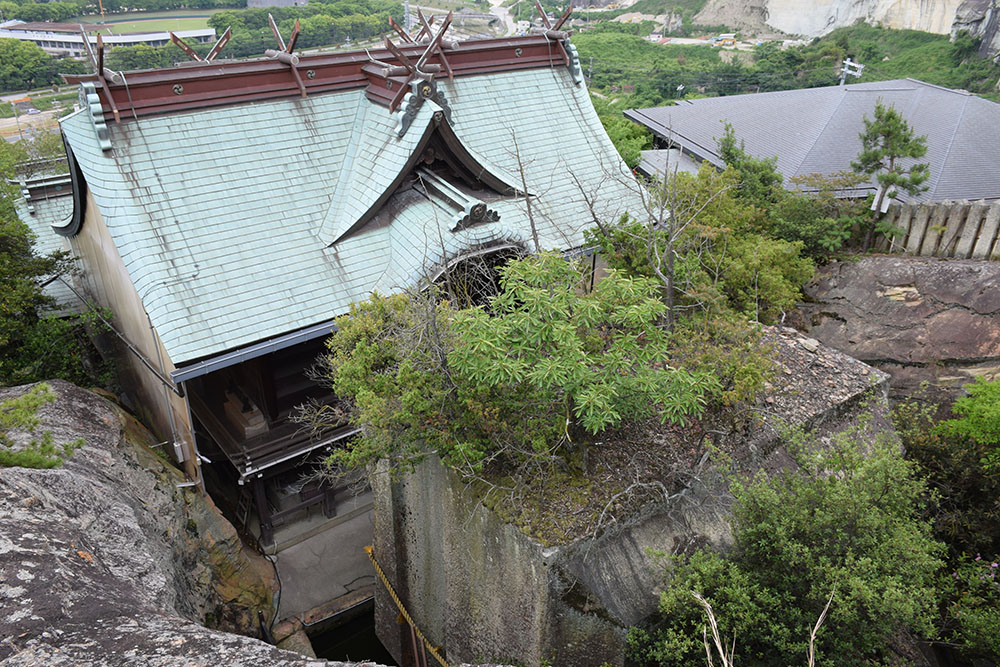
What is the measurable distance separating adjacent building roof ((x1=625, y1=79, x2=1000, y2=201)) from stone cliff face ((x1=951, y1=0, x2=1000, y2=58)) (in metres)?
36.9

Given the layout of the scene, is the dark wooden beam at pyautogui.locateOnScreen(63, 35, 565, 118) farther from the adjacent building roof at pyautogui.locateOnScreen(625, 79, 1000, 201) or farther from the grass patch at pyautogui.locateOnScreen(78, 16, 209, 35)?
the grass patch at pyautogui.locateOnScreen(78, 16, 209, 35)

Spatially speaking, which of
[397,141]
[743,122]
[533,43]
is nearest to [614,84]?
[743,122]

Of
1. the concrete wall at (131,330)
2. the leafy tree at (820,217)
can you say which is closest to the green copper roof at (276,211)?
the concrete wall at (131,330)

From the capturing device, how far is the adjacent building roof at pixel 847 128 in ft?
52.2

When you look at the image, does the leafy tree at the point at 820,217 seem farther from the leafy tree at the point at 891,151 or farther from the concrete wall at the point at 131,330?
the concrete wall at the point at 131,330

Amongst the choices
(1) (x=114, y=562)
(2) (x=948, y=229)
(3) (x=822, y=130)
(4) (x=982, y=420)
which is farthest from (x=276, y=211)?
(3) (x=822, y=130)

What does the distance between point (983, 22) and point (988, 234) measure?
5197cm

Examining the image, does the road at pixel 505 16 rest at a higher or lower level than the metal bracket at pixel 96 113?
lower

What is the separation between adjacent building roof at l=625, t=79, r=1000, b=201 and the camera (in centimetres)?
1591

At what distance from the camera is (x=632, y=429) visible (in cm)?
905

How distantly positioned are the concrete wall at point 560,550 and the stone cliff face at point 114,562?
2.97m

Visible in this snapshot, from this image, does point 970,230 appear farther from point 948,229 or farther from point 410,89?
point 410,89

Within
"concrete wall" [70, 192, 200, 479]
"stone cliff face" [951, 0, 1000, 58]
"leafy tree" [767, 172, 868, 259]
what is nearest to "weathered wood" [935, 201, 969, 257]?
"leafy tree" [767, 172, 868, 259]

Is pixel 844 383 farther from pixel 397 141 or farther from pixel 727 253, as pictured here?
pixel 397 141
